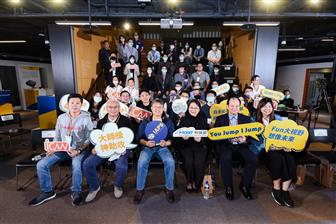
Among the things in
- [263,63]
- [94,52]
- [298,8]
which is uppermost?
[298,8]

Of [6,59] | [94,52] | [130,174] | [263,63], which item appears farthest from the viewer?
[6,59]

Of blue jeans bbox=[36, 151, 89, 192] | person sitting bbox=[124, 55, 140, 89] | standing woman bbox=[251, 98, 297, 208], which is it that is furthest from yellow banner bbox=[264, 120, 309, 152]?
person sitting bbox=[124, 55, 140, 89]

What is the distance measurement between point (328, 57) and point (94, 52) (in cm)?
1200

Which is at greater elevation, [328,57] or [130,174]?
[328,57]

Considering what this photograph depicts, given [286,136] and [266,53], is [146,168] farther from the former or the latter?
[266,53]

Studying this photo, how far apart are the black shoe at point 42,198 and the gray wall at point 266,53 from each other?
567 cm

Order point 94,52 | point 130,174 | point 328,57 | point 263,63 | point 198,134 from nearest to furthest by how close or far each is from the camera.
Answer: point 198,134 → point 130,174 → point 263,63 → point 94,52 → point 328,57

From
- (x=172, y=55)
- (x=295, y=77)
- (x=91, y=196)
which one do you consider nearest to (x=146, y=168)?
(x=91, y=196)

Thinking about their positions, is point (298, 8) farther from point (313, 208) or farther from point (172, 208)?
point (172, 208)

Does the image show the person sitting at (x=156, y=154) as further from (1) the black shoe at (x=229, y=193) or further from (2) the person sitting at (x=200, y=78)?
(2) the person sitting at (x=200, y=78)

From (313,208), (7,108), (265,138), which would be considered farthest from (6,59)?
(313,208)

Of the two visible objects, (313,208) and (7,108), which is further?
(7,108)

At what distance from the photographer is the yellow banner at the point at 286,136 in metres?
2.55

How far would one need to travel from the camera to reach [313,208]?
2.46m
